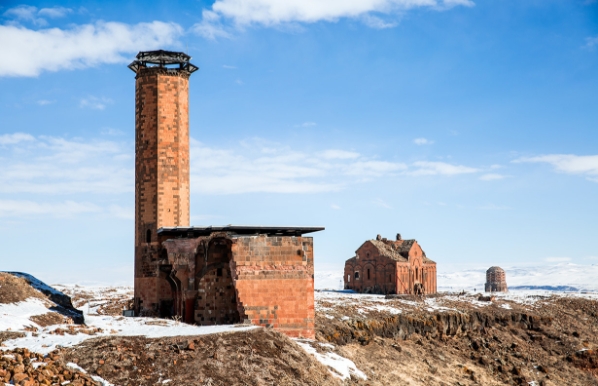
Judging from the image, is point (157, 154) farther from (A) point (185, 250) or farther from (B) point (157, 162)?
(A) point (185, 250)

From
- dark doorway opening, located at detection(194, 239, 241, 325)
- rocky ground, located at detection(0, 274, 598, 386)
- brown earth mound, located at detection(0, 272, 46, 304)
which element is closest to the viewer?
rocky ground, located at detection(0, 274, 598, 386)

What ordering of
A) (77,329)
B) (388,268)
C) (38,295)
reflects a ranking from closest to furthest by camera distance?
(77,329)
(38,295)
(388,268)

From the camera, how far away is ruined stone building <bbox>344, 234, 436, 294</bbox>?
209 ft

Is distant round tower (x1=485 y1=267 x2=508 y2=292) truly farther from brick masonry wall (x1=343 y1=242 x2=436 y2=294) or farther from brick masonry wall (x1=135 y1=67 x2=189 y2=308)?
brick masonry wall (x1=135 y1=67 x2=189 y2=308)

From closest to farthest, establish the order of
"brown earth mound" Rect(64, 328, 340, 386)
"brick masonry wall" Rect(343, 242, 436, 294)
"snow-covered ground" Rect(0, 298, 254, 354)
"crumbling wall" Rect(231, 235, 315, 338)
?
"brown earth mound" Rect(64, 328, 340, 386), "snow-covered ground" Rect(0, 298, 254, 354), "crumbling wall" Rect(231, 235, 315, 338), "brick masonry wall" Rect(343, 242, 436, 294)

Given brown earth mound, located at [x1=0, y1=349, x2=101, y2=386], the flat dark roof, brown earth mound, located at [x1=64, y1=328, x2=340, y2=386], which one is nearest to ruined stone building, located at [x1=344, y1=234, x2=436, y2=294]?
the flat dark roof

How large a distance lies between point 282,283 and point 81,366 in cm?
923

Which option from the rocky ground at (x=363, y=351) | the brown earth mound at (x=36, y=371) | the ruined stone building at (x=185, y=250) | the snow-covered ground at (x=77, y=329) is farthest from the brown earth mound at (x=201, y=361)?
the ruined stone building at (x=185, y=250)

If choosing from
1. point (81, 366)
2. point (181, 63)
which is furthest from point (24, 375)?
point (181, 63)

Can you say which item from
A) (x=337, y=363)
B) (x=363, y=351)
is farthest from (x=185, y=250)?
(x=363, y=351)

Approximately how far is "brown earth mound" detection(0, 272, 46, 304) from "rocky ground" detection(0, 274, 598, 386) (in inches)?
15.8

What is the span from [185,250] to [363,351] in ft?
35.6

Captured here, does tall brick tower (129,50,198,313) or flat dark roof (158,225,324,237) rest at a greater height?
tall brick tower (129,50,198,313)

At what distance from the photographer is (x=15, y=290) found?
26266 millimetres
